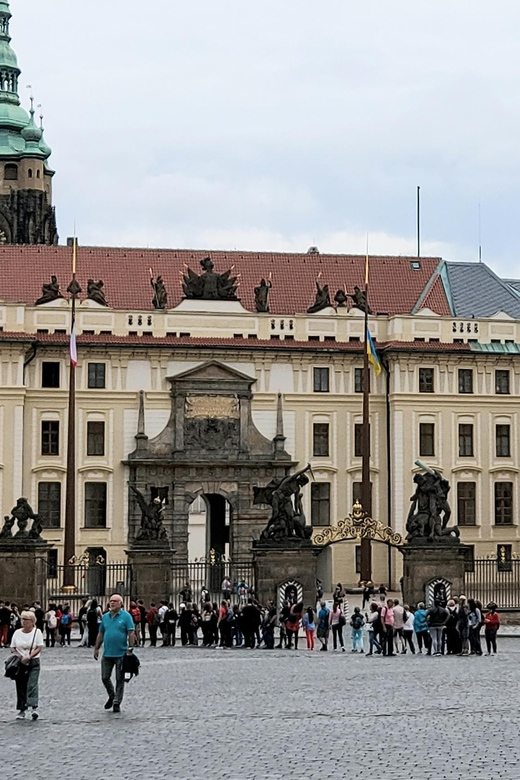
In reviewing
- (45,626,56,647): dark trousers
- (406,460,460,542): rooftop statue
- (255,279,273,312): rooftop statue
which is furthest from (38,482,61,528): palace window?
(45,626,56,647): dark trousers

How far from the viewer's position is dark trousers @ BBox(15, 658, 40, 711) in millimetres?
19156

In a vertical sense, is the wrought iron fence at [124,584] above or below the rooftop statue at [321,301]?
below

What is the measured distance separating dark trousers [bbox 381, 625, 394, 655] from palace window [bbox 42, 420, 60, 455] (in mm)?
33609

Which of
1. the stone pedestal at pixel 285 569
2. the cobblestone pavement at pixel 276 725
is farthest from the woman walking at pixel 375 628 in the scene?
the stone pedestal at pixel 285 569

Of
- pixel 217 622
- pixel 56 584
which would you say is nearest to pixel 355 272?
pixel 56 584

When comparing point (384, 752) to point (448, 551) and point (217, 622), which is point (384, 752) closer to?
point (217, 622)

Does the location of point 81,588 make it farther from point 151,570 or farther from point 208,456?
point 208,456

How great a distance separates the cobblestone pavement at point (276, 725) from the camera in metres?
15.3

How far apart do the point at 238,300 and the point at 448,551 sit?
26169 mm

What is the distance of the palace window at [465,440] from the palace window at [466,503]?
1243mm

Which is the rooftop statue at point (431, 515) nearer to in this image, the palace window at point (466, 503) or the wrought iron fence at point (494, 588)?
the wrought iron fence at point (494, 588)

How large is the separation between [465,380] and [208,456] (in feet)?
36.8

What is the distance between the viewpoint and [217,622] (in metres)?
37.2

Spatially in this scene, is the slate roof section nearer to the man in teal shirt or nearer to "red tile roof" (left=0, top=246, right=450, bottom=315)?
"red tile roof" (left=0, top=246, right=450, bottom=315)
